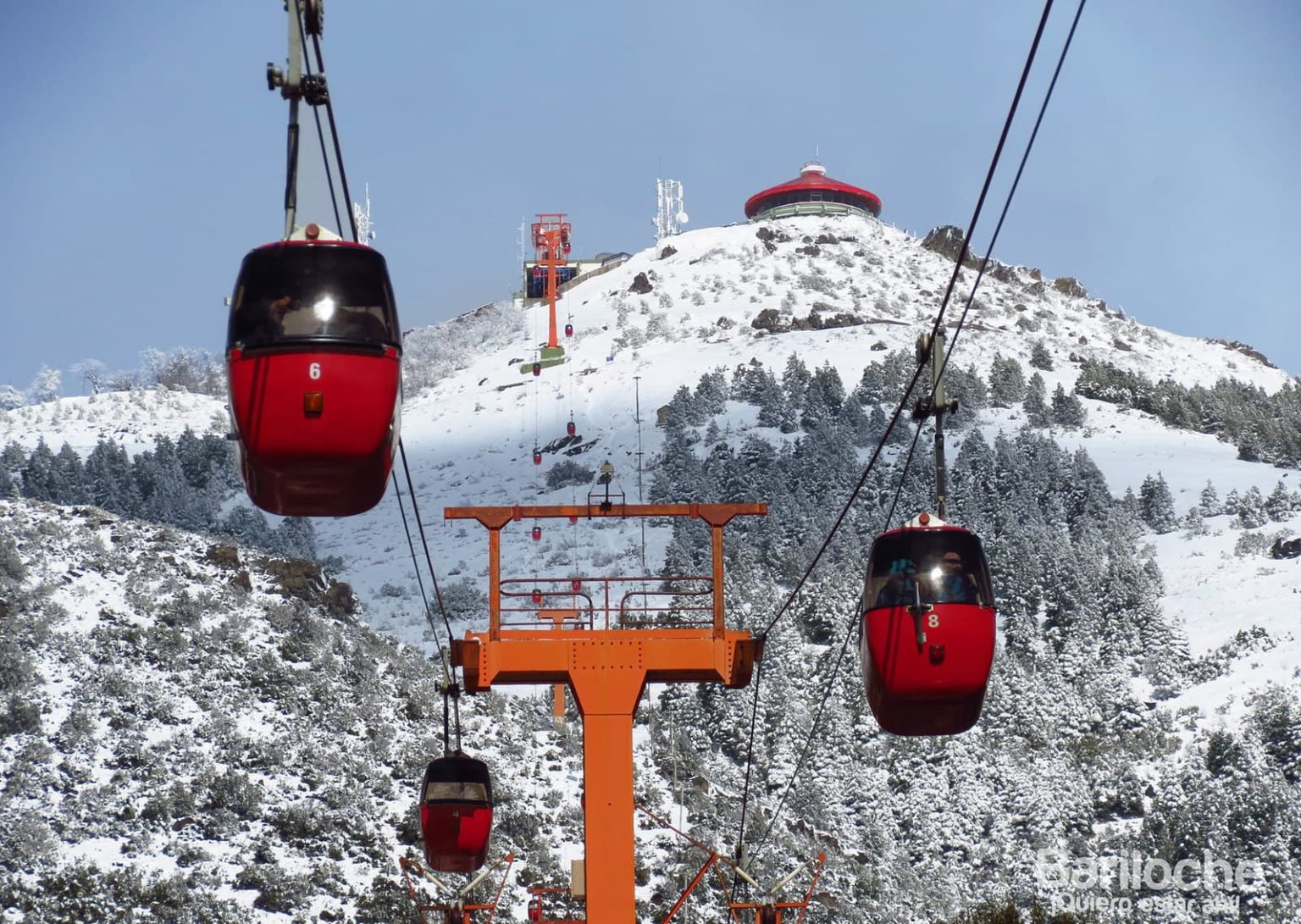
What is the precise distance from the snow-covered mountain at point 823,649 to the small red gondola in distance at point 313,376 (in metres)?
22.6

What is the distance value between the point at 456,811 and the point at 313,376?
38.6 ft

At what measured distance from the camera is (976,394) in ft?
226

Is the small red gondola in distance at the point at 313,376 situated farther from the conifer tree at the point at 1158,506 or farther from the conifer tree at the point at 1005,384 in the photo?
the conifer tree at the point at 1005,384

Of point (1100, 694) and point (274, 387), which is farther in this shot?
point (1100, 694)

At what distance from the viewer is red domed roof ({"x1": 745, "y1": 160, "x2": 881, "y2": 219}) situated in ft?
407

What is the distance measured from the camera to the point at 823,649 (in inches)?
1896

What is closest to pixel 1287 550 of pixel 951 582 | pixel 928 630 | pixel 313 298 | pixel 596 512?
pixel 596 512

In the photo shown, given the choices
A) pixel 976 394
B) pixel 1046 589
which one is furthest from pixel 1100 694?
pixel 976 394

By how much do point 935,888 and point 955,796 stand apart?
3.69 meters

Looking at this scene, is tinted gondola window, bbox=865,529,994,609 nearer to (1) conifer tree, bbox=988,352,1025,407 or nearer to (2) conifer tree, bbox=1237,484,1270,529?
(2) conifer tree, bbox=1237,484,1270,529

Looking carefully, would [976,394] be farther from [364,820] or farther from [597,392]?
[364,820]

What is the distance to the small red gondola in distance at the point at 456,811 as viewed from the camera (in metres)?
20.5

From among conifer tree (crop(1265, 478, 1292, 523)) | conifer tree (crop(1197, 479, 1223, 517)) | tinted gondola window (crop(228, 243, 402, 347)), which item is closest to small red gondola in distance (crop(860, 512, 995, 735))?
tinted gondola window (crop(228, 243, 402, 347))

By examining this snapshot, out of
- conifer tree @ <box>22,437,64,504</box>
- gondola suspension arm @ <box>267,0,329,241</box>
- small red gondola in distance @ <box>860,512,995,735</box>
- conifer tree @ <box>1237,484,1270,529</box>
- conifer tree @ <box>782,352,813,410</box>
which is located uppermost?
conifer tree @ <box>782,352,813,410</box>
